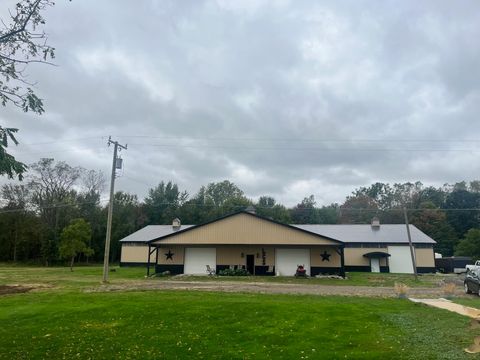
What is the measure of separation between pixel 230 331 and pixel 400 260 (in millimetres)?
35306

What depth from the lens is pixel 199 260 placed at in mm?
36781

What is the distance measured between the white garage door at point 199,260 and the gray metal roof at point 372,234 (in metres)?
10.6

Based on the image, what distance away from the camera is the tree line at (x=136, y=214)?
5762cm

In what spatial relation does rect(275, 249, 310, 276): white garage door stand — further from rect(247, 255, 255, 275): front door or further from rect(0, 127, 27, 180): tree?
rect(0, 127, 27, 180): tree

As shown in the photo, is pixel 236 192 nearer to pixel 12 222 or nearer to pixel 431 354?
pixel 12 222

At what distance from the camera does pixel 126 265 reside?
152 ft

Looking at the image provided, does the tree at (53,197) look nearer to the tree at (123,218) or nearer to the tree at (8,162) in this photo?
the tree at (123,218)

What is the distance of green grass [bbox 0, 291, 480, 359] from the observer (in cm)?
850

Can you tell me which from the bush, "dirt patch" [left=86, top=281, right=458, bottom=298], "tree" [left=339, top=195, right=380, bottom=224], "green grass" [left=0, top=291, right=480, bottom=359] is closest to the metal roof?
the bush

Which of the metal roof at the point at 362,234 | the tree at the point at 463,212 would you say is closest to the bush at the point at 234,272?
the metal roof at the point at 362,234

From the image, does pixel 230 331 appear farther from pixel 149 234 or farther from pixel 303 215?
pixel 303 215

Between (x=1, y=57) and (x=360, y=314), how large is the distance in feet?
37.2

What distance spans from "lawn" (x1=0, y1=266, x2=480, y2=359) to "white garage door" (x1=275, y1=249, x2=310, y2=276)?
2028 centimetres

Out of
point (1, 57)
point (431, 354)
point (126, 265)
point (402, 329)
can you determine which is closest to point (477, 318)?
point (431, 354)
